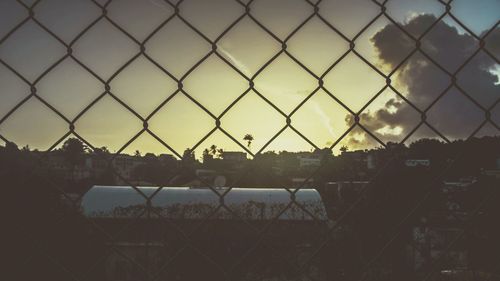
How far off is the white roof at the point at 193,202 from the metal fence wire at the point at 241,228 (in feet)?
1.66

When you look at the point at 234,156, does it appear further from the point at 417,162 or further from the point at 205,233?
the point at 205,233

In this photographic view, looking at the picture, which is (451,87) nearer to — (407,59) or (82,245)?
(407,59)

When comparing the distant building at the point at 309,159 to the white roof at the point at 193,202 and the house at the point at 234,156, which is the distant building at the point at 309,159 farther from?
the white roof at the point at 193,202

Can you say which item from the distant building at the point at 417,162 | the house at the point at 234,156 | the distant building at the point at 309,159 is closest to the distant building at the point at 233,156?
the house at the point at 234,156

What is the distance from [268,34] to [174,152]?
0.41m

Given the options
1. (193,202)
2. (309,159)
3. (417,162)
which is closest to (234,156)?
(309,159)

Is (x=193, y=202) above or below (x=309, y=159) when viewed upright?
above

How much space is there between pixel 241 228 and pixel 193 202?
267 centimetres

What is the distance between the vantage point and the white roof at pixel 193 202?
12.7m

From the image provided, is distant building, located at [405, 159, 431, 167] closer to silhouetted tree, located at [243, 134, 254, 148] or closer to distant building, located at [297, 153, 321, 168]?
distant building, located at [297, 153, 321, 168]

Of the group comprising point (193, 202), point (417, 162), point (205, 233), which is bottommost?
point (205, 233)

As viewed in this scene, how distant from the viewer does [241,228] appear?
11344 mm

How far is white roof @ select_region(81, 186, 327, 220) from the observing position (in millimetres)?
12719

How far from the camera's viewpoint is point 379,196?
17.2 m
